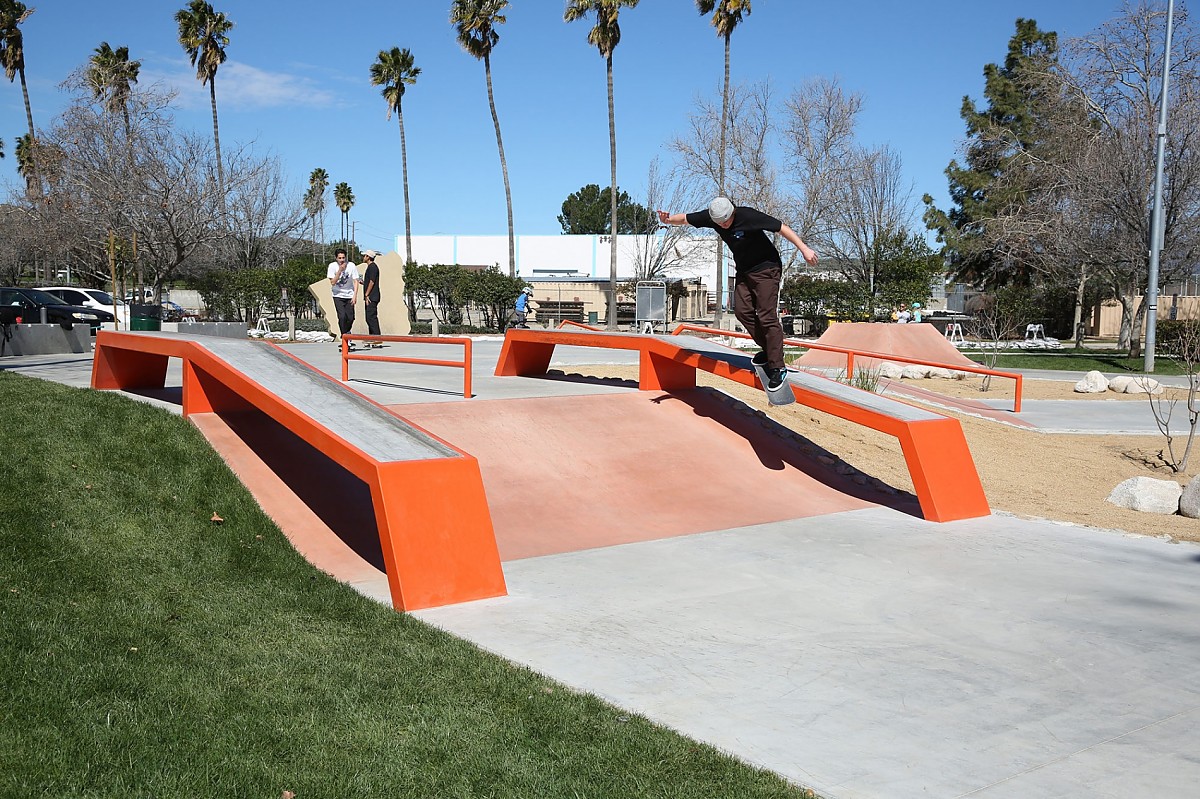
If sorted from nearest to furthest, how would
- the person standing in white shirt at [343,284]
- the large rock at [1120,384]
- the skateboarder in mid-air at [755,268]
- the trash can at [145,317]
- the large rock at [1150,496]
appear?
the skateboarder in mid-air at [755,268] → the large rock at [1150,496] → the person standing in white shirt at [343,284] → the trash can at [145,317] → the large rock at [1120,384]

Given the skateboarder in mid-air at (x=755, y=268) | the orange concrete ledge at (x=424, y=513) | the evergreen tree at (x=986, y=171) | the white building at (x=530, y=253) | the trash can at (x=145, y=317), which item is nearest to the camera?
the orange concrete ledge at (x=424, y=513)

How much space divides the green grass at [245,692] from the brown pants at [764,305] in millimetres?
4370

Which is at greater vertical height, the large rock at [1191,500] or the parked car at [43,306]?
the parked car at [43,306]

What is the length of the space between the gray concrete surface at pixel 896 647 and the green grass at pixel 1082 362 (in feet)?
61.6

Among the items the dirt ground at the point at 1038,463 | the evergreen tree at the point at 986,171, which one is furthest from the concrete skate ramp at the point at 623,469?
the evergreen tree at the point at 986,171

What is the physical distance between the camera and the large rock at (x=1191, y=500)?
8.45 meters

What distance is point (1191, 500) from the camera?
852 centimetres

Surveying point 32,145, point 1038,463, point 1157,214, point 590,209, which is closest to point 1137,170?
point 1157,214

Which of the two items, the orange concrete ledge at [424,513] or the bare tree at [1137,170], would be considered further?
the bare tree at [1137,170]

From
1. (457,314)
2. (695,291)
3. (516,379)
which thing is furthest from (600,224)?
(516,379)

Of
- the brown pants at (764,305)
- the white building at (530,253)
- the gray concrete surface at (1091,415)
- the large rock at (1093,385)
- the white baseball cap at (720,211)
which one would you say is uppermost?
the white building at (530,253)

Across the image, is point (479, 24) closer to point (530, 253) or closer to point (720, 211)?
point (530, 253)

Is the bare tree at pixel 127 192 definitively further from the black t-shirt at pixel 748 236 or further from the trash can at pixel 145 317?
the black t-shirt at pixel 748 236

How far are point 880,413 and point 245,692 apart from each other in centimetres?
586
